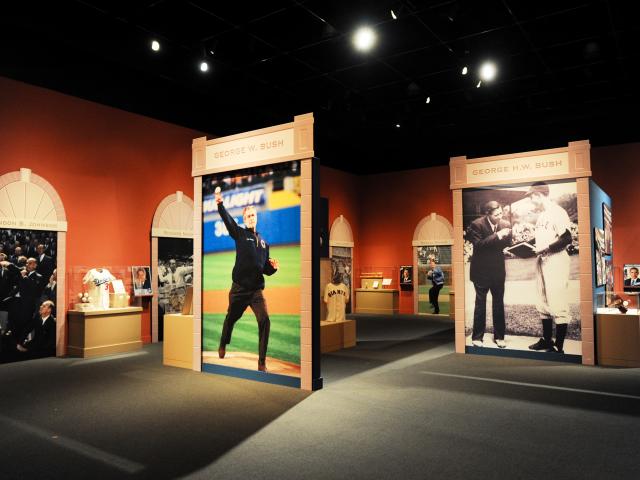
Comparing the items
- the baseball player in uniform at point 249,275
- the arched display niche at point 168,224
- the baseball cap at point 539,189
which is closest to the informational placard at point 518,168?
the baseball cap at point 539,189

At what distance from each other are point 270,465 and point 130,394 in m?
2.54

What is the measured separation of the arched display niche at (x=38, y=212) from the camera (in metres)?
7.07

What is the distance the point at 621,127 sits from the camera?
11133mm

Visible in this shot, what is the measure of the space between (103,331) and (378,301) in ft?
26.8

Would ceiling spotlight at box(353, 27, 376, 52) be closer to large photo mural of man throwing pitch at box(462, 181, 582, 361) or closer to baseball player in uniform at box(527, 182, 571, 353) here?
large photo mural of man throwing pitch at box(462, 181, 582, 361)

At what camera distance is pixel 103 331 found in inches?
301

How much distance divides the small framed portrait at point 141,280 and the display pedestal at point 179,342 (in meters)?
1.91

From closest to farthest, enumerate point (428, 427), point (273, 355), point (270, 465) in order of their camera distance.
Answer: point (270, 465) → point (428, 427) → point (273, 355)

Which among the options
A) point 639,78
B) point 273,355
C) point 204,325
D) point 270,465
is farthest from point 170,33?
point 639,78

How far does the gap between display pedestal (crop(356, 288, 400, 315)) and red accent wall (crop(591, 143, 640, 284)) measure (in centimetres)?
537

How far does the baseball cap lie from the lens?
716 cm

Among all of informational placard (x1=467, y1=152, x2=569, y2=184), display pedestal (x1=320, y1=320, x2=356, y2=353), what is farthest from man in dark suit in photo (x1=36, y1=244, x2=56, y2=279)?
informational placard (x1=467, y1=152, x2=569, y2=184)

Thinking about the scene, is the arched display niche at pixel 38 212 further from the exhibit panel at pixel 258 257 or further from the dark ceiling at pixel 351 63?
the exhibit panel at pixel 258 257

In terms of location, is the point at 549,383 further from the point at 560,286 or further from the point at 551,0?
the point at 551,0
